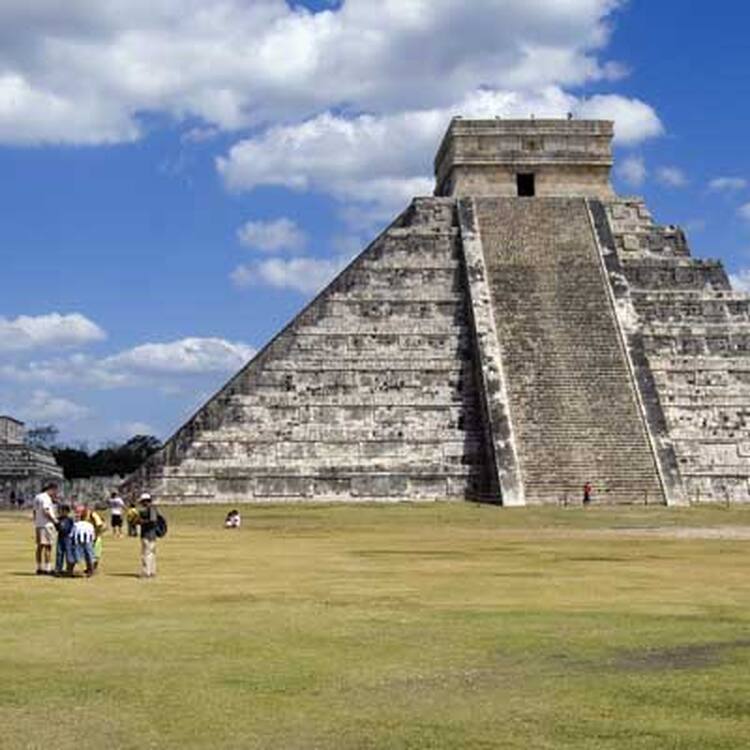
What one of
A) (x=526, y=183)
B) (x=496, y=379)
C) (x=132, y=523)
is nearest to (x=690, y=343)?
(x=496, y=379)

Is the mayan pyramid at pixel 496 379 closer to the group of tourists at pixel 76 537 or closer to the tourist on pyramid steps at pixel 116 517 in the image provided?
the tourist on pyramid steps at pixel 116 517

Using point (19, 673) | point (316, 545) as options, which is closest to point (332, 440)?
point (316, 545)

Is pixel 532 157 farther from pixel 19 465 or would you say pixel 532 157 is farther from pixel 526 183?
pixel 19 465

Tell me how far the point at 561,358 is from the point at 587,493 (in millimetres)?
5182

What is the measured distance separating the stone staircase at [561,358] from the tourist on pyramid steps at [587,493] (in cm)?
23

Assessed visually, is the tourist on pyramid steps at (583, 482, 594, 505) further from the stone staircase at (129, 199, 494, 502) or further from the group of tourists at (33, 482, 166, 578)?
the group of tourists at (33, 482, 166, 578)

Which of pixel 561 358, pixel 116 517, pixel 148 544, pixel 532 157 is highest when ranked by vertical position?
pixel 532 157

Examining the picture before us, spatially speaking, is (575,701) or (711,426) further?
(711,426)

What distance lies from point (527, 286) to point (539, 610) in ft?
82.2

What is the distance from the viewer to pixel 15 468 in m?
39.5

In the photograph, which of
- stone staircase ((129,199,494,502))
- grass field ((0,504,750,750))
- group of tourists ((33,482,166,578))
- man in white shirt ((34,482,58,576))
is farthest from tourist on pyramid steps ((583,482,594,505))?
man in white shirt ((34,482,58,576))

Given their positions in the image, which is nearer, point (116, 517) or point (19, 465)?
point (116, 517)

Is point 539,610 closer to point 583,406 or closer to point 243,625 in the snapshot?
point 243,625

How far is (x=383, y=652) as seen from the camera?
9.70m
